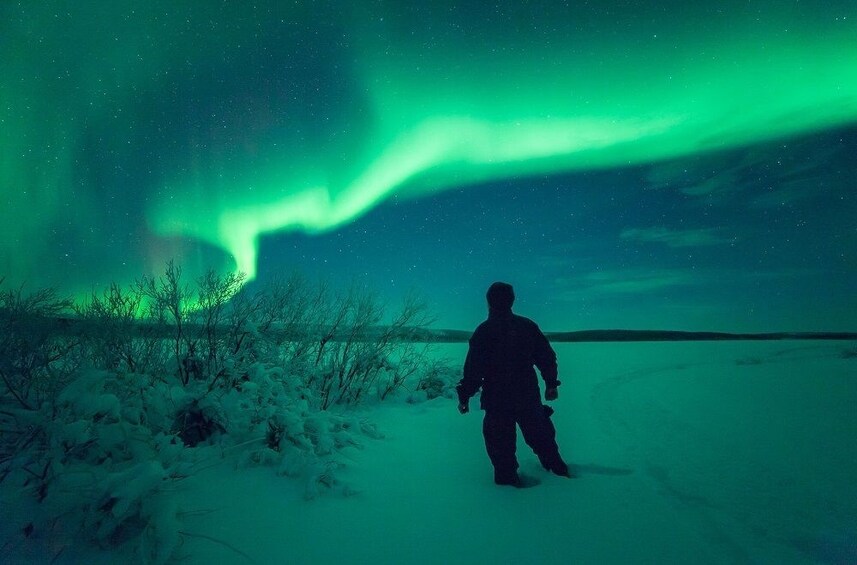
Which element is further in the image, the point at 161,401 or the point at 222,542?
the point at 161,401

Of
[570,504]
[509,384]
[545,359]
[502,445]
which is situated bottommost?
[570,504]

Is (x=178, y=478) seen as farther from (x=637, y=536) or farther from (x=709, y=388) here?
(x=709, y=388)

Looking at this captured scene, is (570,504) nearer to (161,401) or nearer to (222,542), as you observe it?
(222,542)

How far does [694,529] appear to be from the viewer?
2805 millimetres

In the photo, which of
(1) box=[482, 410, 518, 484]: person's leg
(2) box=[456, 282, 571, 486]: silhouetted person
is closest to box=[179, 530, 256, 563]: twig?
(2) box=[456, 282, 571, 486]: silhouetted person

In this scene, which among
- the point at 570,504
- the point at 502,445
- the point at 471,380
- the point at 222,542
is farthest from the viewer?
the point at 471,380

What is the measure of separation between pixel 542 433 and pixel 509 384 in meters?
0.61

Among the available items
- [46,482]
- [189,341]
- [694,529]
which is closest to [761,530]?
[694,529]

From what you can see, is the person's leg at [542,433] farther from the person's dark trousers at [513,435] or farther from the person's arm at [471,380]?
the person's arm at [471,380]

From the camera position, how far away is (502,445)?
3.96 metres

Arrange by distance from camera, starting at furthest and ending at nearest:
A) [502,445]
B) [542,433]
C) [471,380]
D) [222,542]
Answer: [471,380], [542,433], [502,445], [222,542]

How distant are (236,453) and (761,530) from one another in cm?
457

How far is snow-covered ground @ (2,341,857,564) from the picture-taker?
2539 millimetres

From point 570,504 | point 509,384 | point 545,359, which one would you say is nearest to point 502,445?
point 509,384
